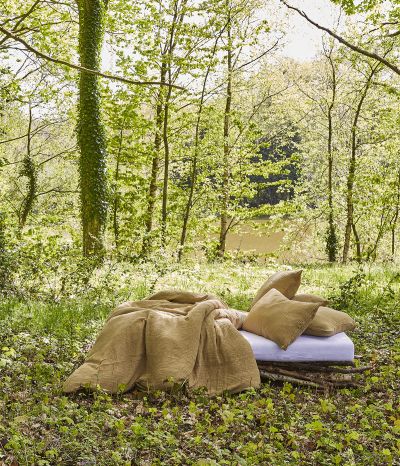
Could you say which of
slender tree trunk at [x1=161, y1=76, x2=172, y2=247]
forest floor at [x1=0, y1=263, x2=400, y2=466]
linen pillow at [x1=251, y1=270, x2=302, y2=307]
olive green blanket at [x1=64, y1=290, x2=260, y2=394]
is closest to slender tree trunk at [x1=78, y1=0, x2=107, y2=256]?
slender tree trunk at [x1=161, y1=76, x2=172, y2=247]

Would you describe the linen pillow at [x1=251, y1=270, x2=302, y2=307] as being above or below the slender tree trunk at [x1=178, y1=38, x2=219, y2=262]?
below

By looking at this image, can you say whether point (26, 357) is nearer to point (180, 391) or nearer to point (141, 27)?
point (180, 391)

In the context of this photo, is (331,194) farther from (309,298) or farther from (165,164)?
(309,298)

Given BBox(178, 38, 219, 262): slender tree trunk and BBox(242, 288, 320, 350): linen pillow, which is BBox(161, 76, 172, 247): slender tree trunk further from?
BBox(242, 288, 320, 350): linen pillow

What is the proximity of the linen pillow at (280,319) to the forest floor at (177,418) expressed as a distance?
18.4 inches

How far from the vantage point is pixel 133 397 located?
14.8ft

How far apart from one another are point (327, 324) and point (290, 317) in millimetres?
407

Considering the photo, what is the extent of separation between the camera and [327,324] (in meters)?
5.11

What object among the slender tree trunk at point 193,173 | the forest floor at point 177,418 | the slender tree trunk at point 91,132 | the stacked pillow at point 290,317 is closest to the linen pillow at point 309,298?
the stacked pillow at point 290,317

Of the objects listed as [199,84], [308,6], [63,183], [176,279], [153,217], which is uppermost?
[308,6]

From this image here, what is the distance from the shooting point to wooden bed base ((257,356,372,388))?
4891mm

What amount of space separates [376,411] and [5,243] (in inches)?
240

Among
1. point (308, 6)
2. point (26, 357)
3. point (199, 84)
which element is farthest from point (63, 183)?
point (26, 357)

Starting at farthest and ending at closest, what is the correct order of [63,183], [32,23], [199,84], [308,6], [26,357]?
[63,183], [308,6], [199,84], [32,23], [26,357]
